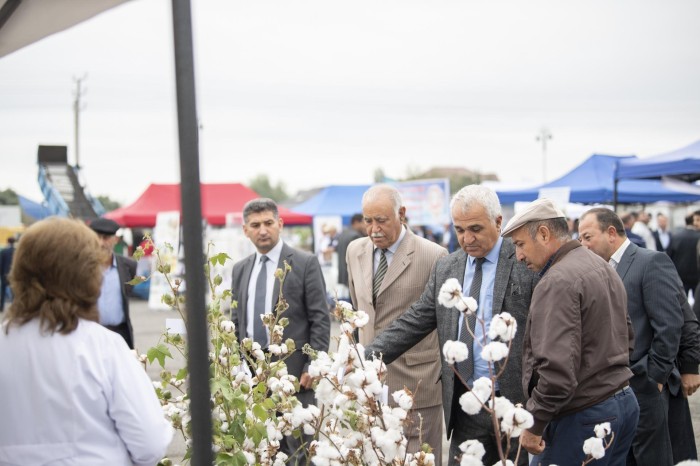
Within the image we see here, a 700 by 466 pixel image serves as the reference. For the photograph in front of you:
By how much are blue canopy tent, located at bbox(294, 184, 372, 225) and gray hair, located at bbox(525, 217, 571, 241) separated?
61.4 ft

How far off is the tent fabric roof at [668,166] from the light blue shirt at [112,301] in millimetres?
7160

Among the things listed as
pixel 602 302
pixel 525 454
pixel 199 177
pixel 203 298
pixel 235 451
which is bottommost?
pixel 525 454

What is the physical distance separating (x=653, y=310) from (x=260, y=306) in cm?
228

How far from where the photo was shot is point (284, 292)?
4535 millimetres

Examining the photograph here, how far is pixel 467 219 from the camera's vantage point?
323cm

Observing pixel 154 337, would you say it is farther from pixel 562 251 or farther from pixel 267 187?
pixel 267 187

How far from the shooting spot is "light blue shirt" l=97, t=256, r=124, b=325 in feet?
18.5

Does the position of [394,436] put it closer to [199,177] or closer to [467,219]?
[199,177]

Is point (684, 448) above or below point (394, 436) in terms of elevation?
below

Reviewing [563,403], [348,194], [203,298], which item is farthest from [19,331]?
[348,194]

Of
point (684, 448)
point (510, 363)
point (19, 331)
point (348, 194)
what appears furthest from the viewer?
point (348, 194)

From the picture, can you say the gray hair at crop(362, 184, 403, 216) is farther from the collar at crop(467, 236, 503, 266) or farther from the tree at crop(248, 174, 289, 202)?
the tree at crop(248, 174, 289, 202)

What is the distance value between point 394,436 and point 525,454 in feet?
4.81

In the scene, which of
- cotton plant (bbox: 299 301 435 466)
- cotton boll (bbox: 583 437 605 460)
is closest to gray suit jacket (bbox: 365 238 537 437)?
cotton plant (bbox: 299 301 435 466)
